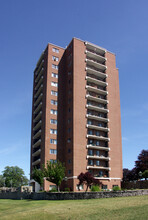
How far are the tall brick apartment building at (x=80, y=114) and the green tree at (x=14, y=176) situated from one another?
5937 centimetres

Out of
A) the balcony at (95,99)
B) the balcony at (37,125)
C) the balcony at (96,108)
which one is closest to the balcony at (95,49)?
the balcony at (95,99)

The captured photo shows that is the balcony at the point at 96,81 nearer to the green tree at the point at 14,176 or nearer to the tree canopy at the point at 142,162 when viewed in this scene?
the tree canopy at the point at 142,162

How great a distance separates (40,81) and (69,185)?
32895 millimetres

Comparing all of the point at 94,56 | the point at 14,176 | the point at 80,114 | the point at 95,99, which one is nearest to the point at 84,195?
the point at 80,114

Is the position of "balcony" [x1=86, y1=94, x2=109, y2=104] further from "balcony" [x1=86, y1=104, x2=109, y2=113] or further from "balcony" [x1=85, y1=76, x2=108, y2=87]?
"balcony" [x1=85, y1=76, x2=108, y2=87]

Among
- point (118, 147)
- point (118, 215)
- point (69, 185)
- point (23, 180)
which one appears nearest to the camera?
point (118, 215)

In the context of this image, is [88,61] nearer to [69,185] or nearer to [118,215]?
[69,185]

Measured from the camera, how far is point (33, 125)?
262 ft

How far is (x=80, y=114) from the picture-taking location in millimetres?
66312

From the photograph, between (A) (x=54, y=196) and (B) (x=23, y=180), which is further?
(B) (x=23, y=180)

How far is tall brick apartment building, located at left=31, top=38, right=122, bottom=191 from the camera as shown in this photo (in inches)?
2542

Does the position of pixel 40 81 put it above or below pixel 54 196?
above

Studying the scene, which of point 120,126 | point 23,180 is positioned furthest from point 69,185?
point 23,180

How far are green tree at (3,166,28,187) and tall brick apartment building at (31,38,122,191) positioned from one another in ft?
195
